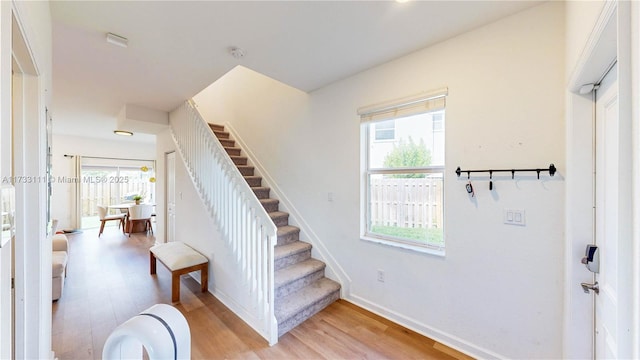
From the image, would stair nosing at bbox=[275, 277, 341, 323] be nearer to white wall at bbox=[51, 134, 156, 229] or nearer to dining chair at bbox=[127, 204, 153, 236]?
dining chair at bbox=[127, 204, 153, 236]

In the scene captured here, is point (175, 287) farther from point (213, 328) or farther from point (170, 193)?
point (170, 193)

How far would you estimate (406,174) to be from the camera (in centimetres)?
241

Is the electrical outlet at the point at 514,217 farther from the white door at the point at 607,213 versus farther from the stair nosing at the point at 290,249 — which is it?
the stair nosing at the point at 290,249

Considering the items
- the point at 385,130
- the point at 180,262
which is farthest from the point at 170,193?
the point at 385,130

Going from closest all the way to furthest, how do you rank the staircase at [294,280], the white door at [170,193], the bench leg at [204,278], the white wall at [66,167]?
the staircase at [294,280] < the bench leg at [204,278] < the white door at [170,193] < the white wall at [66,167]

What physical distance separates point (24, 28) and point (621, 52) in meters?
2.04

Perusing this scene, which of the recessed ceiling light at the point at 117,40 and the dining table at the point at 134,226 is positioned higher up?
the recessed ceiling light at the point at 117,40

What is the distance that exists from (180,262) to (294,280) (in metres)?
1.34

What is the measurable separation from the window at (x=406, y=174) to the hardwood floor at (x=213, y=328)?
0.79 m

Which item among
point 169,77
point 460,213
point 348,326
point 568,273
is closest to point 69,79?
point 169,77

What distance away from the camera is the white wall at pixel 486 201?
5.32 feet

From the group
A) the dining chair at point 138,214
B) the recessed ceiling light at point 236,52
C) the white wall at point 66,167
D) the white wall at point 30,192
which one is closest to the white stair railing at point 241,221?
the recessed ceiling light at point 236,52

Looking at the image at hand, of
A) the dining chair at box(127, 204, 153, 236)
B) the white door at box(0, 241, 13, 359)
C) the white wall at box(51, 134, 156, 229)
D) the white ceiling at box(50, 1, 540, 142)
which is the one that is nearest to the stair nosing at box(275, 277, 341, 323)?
the white door at box(0, 241, 13, 359)

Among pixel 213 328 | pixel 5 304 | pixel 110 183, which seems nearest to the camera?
pixel 5 304
